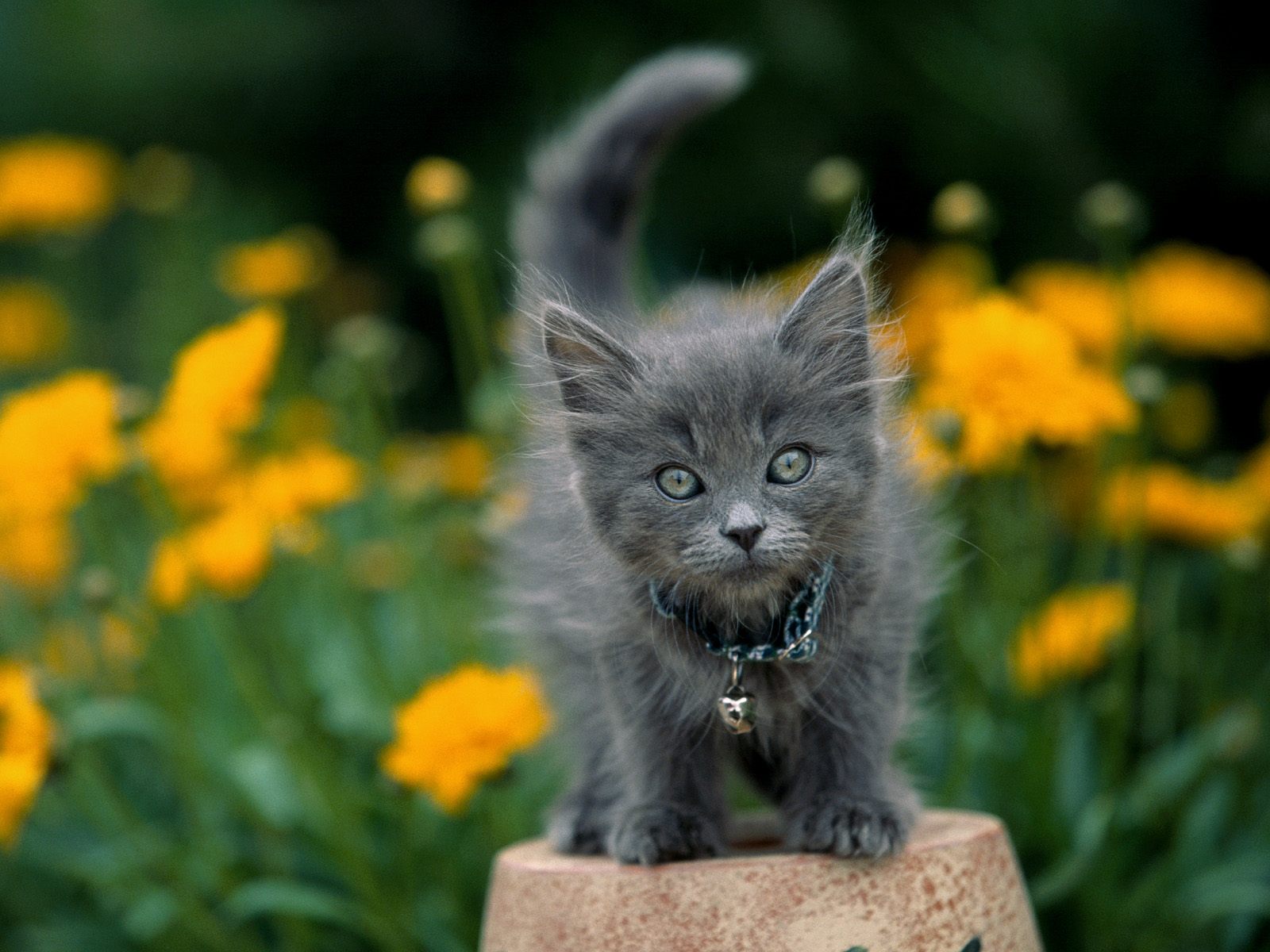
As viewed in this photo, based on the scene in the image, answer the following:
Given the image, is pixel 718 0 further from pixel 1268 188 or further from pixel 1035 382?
pixel 1035 382

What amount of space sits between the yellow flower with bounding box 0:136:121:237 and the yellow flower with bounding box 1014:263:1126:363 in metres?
2.55

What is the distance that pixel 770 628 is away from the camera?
1940 millimetres

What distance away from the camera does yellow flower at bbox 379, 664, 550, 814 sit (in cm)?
227

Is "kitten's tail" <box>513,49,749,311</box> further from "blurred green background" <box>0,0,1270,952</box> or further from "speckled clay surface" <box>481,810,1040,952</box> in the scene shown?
"speckled clay surface" <box>481,810,1040,952</box>

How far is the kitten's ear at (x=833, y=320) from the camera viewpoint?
75.1 inches

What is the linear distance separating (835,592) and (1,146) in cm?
396

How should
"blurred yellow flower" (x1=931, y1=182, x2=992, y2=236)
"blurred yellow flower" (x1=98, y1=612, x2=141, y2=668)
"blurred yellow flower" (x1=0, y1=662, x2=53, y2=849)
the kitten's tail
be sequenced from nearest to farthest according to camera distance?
"blurred yellow flower" (x1=0, y1=662, x2=53, y2=849)
the kitten's tail
"blurred yellow flower" (x1=931, y1=182, x2=992, y2=236)
"blurred yellow flower" (x1=98, y1=612, x2=141, y2=668)

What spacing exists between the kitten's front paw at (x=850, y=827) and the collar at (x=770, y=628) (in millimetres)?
203

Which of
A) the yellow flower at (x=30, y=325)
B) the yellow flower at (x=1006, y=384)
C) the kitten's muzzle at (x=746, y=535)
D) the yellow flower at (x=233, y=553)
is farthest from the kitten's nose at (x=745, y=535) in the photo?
the yellow flower at (x=30, y=325)

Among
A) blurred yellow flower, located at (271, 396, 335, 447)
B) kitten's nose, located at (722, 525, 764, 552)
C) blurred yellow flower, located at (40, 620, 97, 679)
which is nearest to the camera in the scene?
kitten's nose, located at (722, 525, 764, 552)

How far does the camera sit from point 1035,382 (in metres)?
2.46

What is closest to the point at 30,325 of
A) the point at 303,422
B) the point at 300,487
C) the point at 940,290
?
the point at 303,422

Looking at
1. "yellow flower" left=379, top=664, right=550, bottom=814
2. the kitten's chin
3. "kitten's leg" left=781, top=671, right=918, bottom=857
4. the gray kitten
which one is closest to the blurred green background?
"yellow flower" left=379, top=664, right=550, bottom=814

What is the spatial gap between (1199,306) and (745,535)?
2.07 meters
